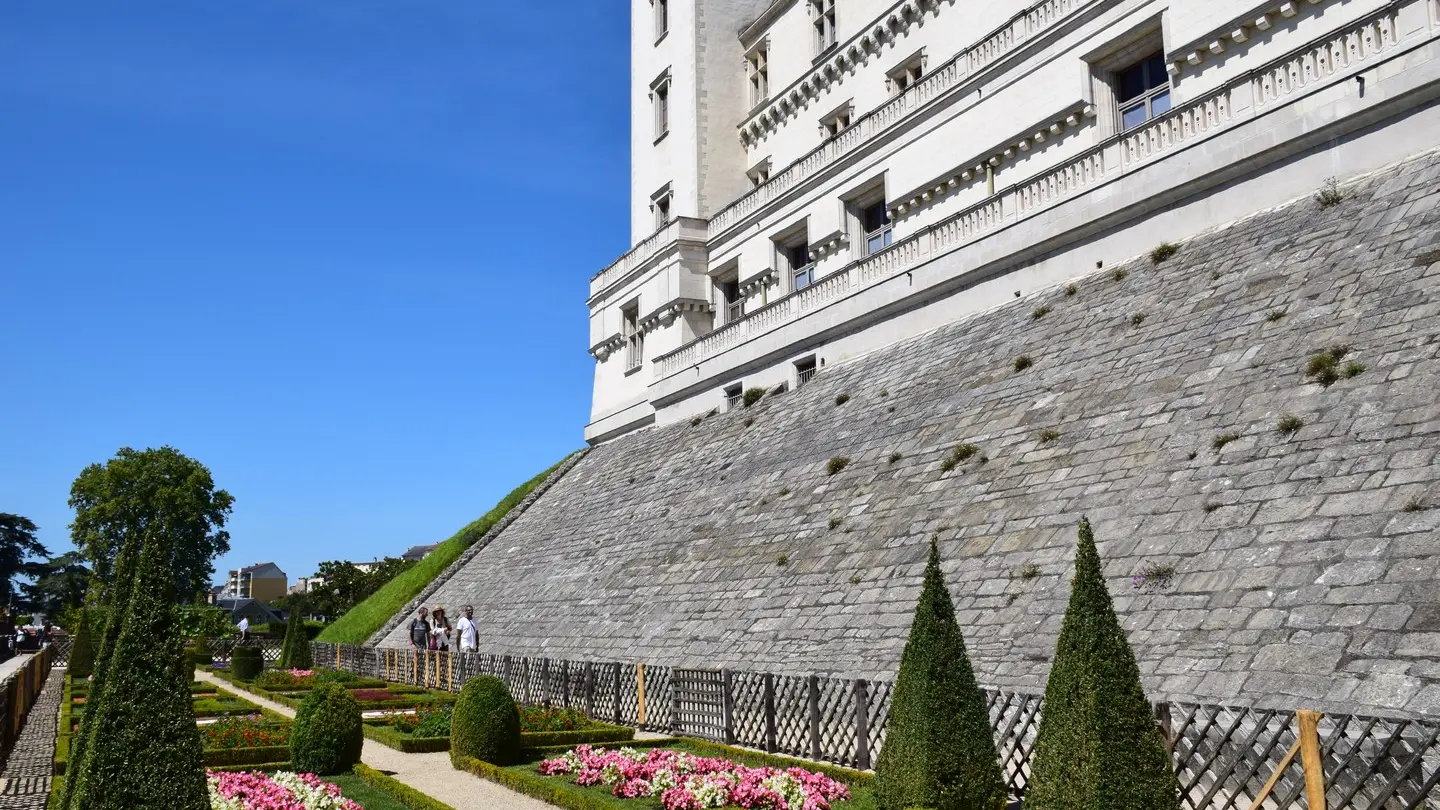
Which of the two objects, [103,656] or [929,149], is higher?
[929,149]

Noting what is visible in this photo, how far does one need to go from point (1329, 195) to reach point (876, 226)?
1448 cm

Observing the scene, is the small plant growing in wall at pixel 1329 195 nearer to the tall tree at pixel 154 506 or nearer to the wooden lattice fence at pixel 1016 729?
the wooden lattice fence at pixel 1016 729

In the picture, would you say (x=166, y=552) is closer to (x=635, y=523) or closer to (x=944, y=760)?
(x=944, y=760)

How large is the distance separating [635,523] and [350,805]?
16793mm

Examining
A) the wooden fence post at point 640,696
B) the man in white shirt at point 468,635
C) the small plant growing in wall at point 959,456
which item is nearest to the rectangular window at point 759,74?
the man in white shirt at point 468,635

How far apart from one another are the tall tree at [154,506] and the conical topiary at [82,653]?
31.5m

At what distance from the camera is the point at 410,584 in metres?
39.6

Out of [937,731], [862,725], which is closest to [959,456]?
[862,725]

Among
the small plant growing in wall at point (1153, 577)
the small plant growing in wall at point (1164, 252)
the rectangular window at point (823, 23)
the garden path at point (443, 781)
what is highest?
the rectangular window at point (823, 23)

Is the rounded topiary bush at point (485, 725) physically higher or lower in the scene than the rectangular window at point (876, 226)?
lower

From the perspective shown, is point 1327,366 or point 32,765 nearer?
point 1327,366

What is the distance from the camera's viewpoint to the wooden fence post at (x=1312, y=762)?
775 centimetres

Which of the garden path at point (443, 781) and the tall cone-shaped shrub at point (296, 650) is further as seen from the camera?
the tall cone-shaped shrub at point (296, 650)

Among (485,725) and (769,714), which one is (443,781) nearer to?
(485,725)
